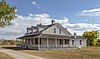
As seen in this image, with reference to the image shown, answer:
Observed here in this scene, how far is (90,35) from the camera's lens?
242 ft

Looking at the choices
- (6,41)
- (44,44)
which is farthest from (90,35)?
(6,41)

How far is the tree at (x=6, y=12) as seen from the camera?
73.9ft

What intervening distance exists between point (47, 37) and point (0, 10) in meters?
23.0

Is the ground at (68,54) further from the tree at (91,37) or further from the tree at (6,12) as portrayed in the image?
the tree at (91,37)

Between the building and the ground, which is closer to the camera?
the ground

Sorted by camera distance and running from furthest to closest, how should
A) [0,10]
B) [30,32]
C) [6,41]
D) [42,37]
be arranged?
1. [6,41]
2. [30,32]
3. [42,37]
4. [0,10]

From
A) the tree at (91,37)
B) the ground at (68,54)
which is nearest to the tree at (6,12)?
the ground at (68,54)

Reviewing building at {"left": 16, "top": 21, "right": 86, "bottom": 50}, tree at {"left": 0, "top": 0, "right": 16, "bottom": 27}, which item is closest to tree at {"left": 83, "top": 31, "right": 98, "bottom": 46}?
building at {"left": 16, "top": 21, "right": 86, "bottom": 50}

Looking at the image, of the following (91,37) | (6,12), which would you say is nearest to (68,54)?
(6,12)

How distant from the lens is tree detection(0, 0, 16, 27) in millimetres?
22516

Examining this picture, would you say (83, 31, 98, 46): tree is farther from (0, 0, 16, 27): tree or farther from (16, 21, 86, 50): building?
(0, 0, 16, 27): tree

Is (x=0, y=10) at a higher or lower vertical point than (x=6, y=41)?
higher

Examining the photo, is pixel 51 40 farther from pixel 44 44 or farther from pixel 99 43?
pixel 99 43

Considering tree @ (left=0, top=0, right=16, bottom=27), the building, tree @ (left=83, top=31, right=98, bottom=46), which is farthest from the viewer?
tree @ (left=83, top=31, right=98, bottom=46)
